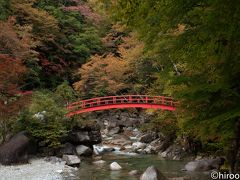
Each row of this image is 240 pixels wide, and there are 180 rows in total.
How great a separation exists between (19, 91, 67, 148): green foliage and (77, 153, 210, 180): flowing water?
1.81m

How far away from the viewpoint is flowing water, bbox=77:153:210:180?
1207 centimetres

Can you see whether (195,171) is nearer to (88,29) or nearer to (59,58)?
(59,58)

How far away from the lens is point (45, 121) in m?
16.1

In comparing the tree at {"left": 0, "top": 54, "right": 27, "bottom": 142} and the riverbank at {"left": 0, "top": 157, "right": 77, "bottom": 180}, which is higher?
the tree at {"left": 0, "top": 54, "right": 27, "bottom": 142}

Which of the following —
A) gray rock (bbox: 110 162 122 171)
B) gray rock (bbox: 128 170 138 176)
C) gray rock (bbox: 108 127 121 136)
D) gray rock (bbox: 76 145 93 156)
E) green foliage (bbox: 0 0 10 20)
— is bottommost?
gray rock (bbox: 128 170 138 176)

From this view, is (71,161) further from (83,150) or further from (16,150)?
(83,150)

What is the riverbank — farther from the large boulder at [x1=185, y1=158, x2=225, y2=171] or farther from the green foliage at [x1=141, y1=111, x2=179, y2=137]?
the green foliage at [x1=141, y1=111, x2=179, y2=137]

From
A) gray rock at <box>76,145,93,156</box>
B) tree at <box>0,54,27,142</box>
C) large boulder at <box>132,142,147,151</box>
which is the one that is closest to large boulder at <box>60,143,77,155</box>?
gray rock at <box>76,145,93,156</box>

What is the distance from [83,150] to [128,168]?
4.12m

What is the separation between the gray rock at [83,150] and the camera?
56.7 feet

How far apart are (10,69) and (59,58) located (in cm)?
1292

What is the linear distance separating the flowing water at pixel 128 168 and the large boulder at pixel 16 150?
2.54 m

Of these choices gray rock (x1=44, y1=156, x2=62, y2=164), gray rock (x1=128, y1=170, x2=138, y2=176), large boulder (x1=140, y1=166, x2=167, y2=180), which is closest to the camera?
large boulder (x1=140, y1=166, x2=167, y2=180)

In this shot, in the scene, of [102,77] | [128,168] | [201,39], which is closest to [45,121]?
[128,168]
